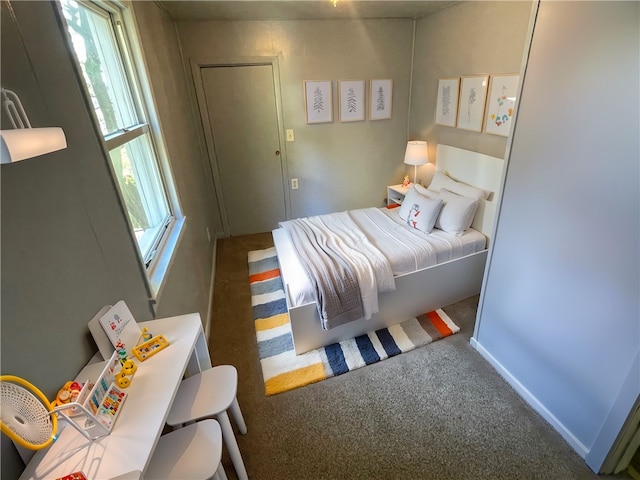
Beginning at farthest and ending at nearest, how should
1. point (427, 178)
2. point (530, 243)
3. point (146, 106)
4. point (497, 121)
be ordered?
point (427, 178) < point (497, 121) < point (146, 106) < point (530, 243)

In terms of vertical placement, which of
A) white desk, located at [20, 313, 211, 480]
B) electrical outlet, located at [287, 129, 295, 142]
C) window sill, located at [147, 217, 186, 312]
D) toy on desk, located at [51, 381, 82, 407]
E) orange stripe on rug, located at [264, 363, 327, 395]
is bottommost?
orange stripe on rug, located at [264, 363, 327, 395]

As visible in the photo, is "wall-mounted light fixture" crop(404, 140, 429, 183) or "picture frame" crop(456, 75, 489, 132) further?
"wall-mounted light fixture" crop(404, 140, 429, 183)

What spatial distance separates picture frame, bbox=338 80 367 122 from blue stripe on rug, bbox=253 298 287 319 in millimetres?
2244

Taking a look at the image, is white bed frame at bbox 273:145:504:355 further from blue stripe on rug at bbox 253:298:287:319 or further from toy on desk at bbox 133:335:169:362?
A: toy on desk at bbox 133:335:169:362

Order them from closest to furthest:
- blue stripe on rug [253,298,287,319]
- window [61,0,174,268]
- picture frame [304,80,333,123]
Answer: window [61,0,174,268] < blue stripe on rug [253,298,287,319] < picture frame [304,80,333,123]

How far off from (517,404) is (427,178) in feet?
8.12

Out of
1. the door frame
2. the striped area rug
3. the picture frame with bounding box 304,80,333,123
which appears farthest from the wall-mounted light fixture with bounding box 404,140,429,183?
the striped area rug

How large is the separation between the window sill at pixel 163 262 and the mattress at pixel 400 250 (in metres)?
0.75

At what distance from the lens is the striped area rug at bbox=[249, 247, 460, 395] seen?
2.03 metres

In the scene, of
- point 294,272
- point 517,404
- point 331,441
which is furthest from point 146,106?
point 517,404

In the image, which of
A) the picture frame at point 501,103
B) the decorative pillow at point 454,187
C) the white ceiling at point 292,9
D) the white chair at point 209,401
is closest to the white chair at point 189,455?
the white chair at point 209,401

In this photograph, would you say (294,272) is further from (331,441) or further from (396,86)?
(396,86)

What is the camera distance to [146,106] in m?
1.91

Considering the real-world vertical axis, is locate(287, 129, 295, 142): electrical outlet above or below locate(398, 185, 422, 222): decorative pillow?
above
